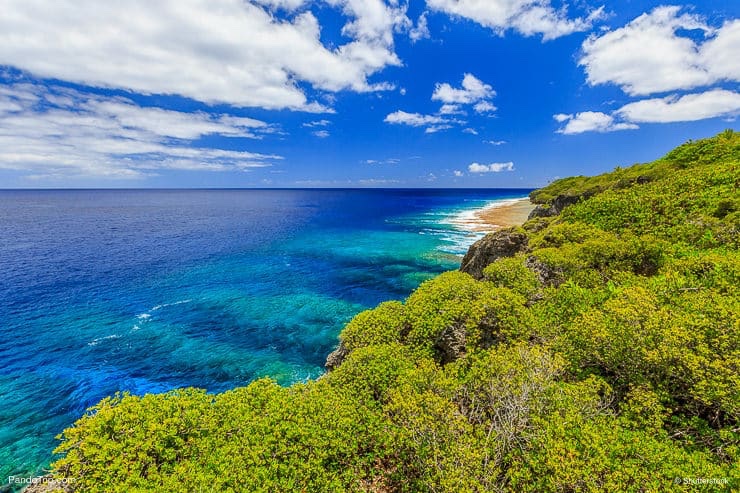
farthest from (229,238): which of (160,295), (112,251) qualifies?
(160,295)

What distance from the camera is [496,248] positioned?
38094 mm

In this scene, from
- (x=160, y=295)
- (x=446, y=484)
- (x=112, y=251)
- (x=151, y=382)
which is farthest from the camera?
(x=112, y=251)

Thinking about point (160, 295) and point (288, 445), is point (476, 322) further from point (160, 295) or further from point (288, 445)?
point (160, 295)

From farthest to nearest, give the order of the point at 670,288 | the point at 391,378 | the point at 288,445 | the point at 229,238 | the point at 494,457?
the point at 229,238 < the point at 670,288 < the point at 391,378 < the point at 288,445 < the point at 494,457

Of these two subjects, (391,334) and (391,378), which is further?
(391,334)

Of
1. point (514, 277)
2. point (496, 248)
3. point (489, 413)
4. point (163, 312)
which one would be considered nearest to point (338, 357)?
point (489, 413)

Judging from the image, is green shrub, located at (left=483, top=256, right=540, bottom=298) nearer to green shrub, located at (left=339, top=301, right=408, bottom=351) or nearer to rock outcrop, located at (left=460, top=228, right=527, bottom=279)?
green shrub, located at (left=339, top=301, right=408, bottom=351)

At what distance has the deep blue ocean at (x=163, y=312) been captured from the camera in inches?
1138

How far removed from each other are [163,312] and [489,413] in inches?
1781

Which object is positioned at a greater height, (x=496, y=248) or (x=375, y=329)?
(x=496, y=248)

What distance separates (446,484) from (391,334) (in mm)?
10005

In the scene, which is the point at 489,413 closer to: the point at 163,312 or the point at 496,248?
the point at 496,248

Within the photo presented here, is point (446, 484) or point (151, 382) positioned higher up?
point (446, 484)

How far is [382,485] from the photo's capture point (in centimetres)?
1278
